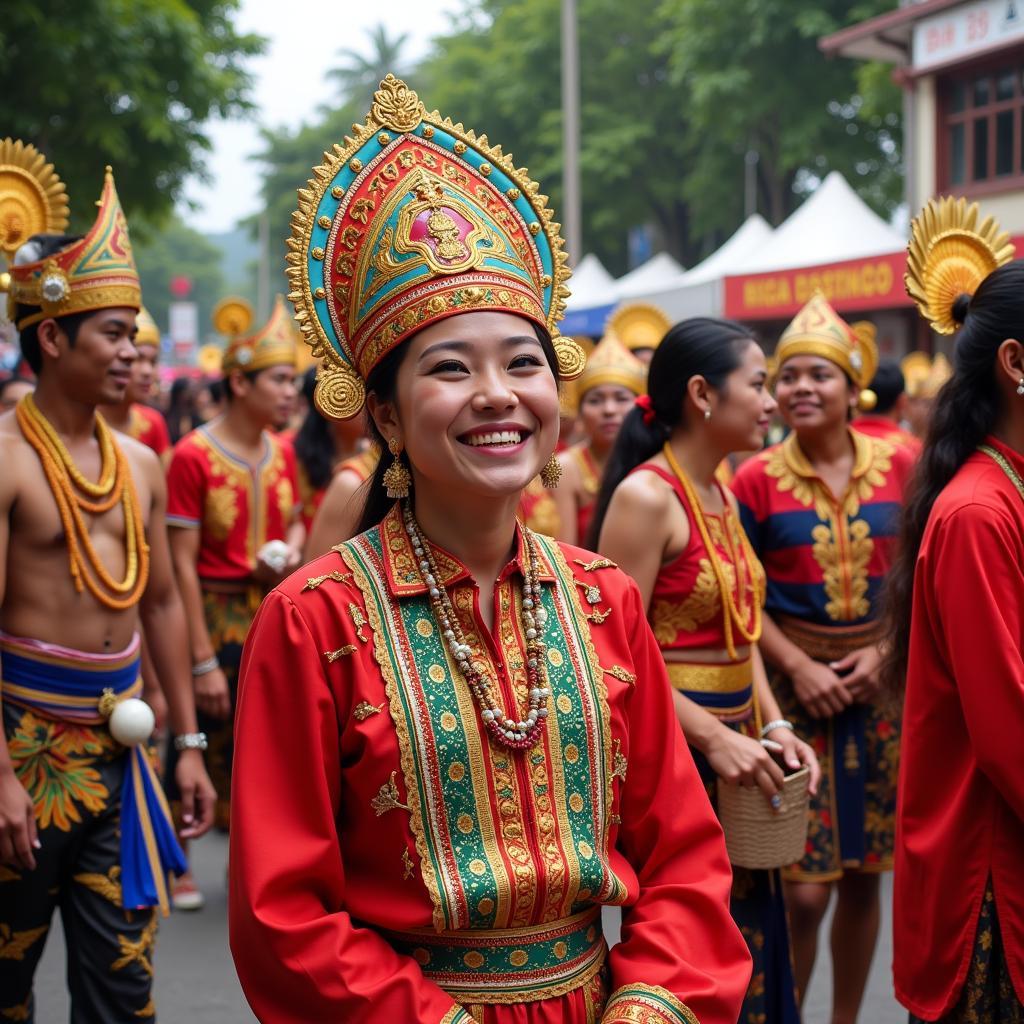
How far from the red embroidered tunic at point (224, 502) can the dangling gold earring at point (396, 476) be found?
3798 mm

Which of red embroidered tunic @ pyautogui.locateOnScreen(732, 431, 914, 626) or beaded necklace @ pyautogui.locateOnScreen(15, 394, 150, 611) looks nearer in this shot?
beaded necklace @ pyautogui.locateOnScreen(15, 394, 150, 611)

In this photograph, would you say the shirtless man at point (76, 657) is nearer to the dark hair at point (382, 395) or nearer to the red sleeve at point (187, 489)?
the dark hair at point (382, 395)

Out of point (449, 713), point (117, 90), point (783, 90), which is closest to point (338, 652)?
point (449, 713)

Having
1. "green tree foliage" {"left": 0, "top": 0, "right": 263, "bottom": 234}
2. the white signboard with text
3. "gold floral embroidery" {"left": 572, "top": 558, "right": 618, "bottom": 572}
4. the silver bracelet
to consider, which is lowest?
the silver bracelet

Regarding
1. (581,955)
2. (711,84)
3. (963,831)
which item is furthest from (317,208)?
(711,84)

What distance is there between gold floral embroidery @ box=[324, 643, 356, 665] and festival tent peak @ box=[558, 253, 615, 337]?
62.7 ft

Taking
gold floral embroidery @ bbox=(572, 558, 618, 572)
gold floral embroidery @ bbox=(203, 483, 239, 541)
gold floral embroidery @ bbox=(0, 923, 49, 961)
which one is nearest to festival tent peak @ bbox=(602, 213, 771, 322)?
gold floral embroidery @ bbox=(203, 483, 239, 541)

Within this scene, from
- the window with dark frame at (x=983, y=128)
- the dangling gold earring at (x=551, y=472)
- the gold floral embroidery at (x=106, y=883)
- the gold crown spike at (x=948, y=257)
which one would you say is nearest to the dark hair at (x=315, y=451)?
the gold floral embroidery at (x=106, y=883)

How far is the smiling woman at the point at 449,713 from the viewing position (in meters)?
2.14

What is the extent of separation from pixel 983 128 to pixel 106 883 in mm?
21420

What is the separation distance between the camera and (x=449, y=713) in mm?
2234

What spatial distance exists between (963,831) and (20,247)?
2900 mm

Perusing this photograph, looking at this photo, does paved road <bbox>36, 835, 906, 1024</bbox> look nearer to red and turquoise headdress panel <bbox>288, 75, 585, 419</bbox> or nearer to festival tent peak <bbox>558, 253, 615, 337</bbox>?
red and turquoise headdress panel <bbox>288, 75, 585, 419</bbox>

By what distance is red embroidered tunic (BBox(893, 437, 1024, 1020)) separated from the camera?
2.73 meters
